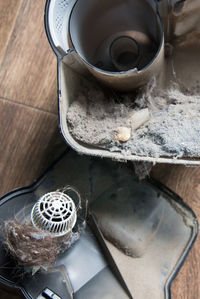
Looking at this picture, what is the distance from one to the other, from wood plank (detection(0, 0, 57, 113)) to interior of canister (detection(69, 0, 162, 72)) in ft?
0.35

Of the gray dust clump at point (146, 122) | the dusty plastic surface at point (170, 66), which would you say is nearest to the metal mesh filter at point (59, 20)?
the dusty plastic surface at point (170, 66)

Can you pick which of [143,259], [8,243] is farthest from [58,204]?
[143,259]

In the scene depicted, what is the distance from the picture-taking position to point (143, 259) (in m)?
0.69

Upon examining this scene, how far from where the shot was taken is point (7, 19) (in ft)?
2.65

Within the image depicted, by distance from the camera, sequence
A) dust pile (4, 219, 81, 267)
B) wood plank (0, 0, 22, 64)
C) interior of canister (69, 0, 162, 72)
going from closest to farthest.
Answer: dust pile (4, 219, 81, 267), interior of canister (69, 0, 162, 72), wood plank (0, 0, 22, 64)

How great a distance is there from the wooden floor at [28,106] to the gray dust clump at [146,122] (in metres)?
0.14

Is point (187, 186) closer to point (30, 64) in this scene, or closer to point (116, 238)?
point (116, 238)

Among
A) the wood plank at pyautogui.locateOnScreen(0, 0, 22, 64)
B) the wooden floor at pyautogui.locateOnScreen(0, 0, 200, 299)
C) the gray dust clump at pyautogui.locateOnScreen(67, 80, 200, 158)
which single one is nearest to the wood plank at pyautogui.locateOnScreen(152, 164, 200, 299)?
the wooden floor at pyautogui.locateOnScreen(0, 0, 200, 299)

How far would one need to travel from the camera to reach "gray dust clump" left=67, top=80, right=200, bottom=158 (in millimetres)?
585

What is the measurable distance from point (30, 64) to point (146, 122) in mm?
314

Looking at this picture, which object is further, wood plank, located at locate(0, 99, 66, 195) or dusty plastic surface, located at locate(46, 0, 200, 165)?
wood plank, located at locate(0, 99, 66, 195)

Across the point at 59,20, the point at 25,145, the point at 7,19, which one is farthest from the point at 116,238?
the point at 7,19

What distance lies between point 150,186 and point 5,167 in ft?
1.01

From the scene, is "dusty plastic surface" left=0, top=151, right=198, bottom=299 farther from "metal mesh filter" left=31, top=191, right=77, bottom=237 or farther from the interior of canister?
the interior of canister
